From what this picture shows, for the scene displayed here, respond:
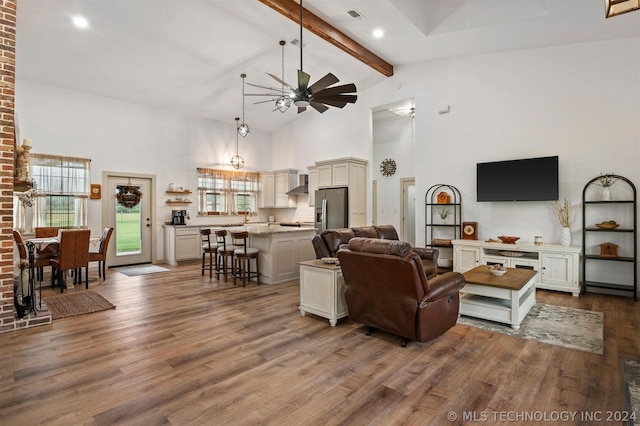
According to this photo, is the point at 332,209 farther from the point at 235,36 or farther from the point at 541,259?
the point at 541,259

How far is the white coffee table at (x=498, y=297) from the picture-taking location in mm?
3600

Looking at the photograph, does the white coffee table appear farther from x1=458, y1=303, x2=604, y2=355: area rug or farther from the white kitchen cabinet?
the white kitchen cabinet

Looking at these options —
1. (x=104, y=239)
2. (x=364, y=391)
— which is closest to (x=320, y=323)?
(x=364, y=391)

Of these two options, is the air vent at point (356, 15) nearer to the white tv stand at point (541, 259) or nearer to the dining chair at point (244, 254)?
the dining chair at point (244, 254)

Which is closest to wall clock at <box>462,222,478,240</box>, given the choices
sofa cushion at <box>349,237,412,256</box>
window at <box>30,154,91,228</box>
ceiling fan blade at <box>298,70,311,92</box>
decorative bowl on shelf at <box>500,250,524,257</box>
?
decorative bowl on shelf at <box>500,250,524,257</box>

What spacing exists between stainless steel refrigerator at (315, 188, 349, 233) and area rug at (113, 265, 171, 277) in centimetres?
361

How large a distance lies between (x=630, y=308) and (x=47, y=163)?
32.0 feet

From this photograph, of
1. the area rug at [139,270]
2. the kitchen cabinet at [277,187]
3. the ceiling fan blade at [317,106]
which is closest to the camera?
the ceiling fan blade at [317,106]

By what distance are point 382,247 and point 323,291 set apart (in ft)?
3.54

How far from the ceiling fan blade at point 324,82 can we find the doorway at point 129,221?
5.47 m

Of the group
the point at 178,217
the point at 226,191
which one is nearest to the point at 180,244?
the point at 178,217

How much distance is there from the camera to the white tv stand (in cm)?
504

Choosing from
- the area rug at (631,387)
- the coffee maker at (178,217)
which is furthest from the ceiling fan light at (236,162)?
the area rug at (631,387)

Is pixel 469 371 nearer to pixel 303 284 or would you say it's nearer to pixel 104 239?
pixel 303 284
